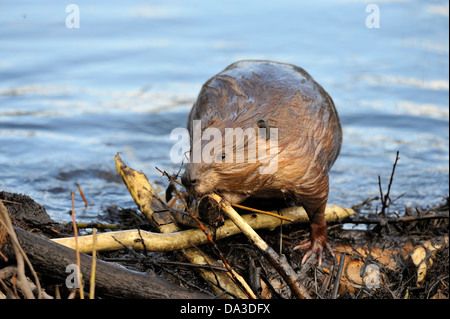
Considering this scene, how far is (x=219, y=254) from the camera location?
381cm

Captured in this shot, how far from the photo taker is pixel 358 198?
6258mm

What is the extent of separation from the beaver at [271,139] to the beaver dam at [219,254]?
143 millimetres

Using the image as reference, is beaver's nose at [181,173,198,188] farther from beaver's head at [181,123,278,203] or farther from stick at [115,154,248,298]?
stick at [115,154,248,298]

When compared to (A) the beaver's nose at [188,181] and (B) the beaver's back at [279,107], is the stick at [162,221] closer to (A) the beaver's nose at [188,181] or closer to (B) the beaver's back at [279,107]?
(A) the beaver's nose at [188,181]

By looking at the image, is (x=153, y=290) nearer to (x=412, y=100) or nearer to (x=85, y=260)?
(x=85, y=260)

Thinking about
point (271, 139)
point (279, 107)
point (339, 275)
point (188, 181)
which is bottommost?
point (339, 275)

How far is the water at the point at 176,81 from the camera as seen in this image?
666 centimetres

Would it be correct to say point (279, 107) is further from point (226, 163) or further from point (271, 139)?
point (226, 163)

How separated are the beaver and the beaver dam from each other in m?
0.14

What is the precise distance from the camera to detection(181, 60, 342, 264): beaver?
12.0 ft

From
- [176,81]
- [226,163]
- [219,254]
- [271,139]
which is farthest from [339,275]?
[176,81]

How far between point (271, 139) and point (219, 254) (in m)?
0.76
